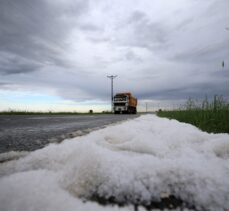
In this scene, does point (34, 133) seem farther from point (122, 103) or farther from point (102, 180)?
point (122, 103)

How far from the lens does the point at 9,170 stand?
1389mm

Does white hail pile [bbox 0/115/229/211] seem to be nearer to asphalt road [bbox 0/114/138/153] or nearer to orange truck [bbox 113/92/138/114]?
asphalt road [bbox 0/114/138/153]

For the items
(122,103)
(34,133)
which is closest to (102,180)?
(34,133)

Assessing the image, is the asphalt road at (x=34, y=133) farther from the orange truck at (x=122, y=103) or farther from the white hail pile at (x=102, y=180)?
the orange truck at (x=122, y=103)

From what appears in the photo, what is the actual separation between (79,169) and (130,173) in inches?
11.5

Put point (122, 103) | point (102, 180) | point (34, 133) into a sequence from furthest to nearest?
point (122, 103) < point (34, 133) < point (102, 180)

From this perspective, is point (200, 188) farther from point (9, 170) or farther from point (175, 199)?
point (9, 170)

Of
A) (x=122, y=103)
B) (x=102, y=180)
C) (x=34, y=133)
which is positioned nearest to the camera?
(x=102, y=180)

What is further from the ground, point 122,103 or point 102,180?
point 122,103

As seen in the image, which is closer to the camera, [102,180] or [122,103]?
[102,180]

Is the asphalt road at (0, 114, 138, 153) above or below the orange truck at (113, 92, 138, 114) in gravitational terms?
below

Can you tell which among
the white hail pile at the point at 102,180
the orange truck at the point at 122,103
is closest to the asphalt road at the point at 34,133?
the white hail pile at the point at 102,180

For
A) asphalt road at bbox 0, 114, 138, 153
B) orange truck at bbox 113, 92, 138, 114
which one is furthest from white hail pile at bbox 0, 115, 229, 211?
orange truck at bbox 113, 92, 138, 114

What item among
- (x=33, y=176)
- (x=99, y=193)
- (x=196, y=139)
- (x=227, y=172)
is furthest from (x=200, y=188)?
(x=196, y=139)
